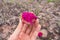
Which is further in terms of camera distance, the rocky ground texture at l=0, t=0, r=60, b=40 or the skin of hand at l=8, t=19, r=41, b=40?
the rocky ground texture at l=0, t=0, r=60, b=40

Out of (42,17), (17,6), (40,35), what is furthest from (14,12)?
(40,35)

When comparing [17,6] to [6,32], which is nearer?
[6,32]

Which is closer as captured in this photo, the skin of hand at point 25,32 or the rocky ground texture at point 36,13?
the skin of hand at point 25,32

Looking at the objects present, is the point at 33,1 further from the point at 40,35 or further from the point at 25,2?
the point at 40,35

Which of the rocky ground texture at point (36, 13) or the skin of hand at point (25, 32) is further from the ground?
the skin of hand at point (25, 32)

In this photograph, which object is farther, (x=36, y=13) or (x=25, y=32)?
(x=36, y=13)

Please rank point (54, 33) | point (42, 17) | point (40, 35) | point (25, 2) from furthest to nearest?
1. point (25, 2)
2. point (42, 17)
3. point (54, 33)
4. point (40, 35)

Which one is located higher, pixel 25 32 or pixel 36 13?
pixel 25 32

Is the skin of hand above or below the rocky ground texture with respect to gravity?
above
